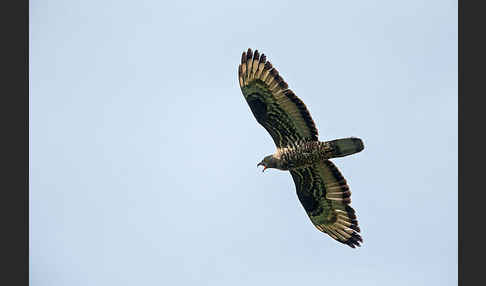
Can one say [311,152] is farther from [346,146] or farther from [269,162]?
[269,162]

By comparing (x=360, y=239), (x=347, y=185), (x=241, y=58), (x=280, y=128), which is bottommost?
(x=360, y=239)

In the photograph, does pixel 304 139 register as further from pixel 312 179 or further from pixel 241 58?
pixel 241 58

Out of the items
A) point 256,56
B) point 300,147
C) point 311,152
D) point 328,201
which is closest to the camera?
point 311,152

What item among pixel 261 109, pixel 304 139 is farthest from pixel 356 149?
pixel 261 109

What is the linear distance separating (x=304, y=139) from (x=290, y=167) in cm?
81

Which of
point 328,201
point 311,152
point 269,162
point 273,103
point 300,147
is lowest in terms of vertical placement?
point 328,201

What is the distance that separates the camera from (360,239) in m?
19.1

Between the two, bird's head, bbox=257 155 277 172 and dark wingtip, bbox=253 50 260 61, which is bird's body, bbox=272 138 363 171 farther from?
dark wingtip, bbox=253 50 260 61

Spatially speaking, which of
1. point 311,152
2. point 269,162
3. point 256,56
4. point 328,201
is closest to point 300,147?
point 311,152

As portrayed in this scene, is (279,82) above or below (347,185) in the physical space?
above

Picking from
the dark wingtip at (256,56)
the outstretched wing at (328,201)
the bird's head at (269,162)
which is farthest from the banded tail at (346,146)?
the dark wingtip at (256,56)

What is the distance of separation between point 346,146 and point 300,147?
44.3 inches

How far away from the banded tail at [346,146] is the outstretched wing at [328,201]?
89cm

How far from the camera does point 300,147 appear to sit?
18.0 m
